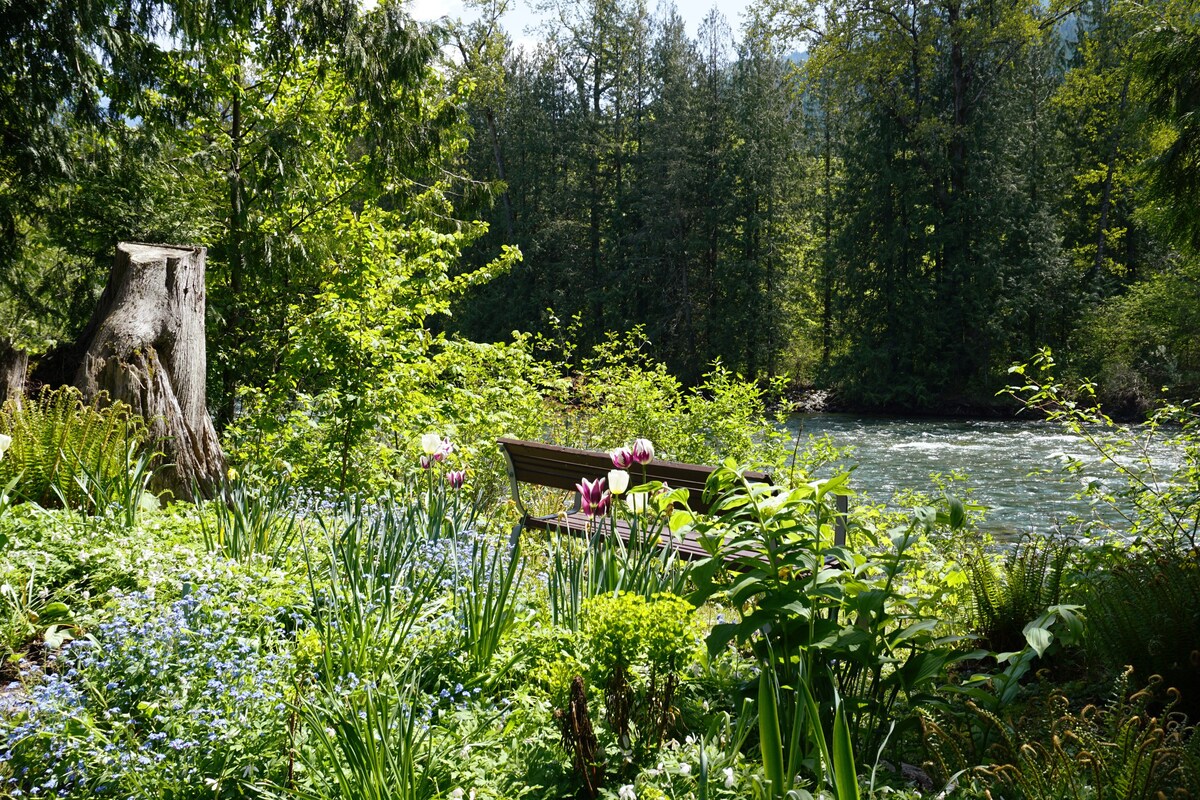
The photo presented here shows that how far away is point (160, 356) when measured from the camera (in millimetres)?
5125

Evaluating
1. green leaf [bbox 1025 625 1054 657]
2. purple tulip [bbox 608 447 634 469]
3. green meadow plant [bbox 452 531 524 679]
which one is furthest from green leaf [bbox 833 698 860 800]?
purple tulip [bbox 608 447 634 469]

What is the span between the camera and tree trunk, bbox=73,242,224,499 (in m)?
4.86

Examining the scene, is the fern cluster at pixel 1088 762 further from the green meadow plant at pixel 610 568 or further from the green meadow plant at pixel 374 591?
the green meadow plant at pixel 374 591

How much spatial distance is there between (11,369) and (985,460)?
45.8 feet

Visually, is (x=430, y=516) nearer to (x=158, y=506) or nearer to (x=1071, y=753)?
(x=158, y=506)

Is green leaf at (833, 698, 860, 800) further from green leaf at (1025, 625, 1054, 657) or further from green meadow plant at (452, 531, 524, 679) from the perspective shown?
green meadow plant at (452, 531, 524, 679)

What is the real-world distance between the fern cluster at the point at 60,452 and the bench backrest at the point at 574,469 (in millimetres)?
2179

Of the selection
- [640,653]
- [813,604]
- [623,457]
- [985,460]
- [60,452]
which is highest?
[623,457]

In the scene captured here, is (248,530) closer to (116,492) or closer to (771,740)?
(116,492)

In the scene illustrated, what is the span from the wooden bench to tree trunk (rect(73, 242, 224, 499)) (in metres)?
1.81

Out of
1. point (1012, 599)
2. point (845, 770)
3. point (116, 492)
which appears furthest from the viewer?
point (116, 492)

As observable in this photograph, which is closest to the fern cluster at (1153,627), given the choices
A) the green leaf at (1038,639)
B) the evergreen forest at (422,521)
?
the evergreen forest at (422,521)

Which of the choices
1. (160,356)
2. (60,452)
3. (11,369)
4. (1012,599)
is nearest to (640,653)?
(1012,599)

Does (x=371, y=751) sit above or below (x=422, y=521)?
below
